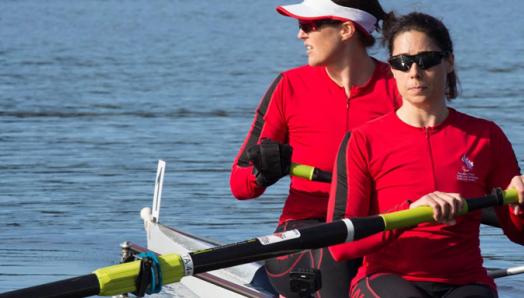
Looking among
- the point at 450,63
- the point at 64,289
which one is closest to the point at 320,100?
the point at 450,63

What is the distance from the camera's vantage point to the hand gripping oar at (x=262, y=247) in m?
4.95

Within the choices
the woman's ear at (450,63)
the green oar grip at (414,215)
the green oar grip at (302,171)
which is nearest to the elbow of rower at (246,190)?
the green oar grip at (302,171)

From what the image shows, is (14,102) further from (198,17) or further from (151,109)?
(198,17)

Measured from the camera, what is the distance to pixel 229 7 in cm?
6353

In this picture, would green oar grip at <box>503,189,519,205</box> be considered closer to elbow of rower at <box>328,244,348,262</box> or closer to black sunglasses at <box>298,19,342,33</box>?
elbow of rower at <box>328,244,348,262</box>

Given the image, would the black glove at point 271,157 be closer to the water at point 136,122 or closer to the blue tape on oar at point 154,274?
the water at point 136,122

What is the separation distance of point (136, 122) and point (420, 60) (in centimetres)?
1696

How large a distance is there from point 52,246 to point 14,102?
12.3m

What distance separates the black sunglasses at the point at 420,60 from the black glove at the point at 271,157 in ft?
3.10

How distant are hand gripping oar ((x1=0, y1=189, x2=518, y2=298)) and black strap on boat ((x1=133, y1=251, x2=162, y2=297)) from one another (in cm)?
2

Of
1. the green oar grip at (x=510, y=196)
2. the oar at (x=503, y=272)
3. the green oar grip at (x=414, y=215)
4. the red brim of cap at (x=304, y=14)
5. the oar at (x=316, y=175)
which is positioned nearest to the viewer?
the green oar grip at (x=414, y=215)

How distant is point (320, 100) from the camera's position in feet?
22.5

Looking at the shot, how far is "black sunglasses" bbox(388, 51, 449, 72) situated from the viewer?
555 centimetres

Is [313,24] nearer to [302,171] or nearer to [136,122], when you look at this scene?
[302,171]
